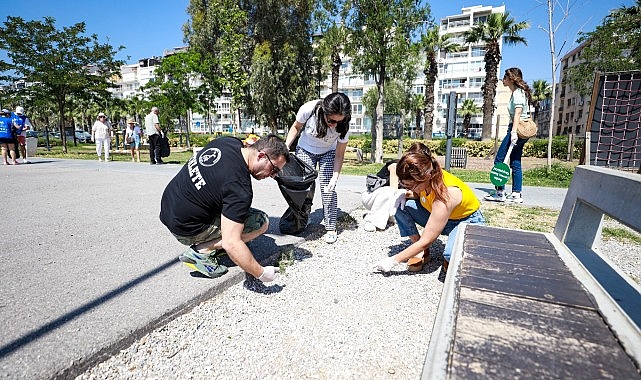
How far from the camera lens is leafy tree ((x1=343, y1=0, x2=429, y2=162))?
12.3 meters

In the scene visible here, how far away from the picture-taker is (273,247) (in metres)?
3.24

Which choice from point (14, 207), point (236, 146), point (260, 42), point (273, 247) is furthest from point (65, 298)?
point (260, 42)

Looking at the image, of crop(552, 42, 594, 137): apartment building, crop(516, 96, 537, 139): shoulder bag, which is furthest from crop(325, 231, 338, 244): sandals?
crop(552, 42, 594, 137): apartment building

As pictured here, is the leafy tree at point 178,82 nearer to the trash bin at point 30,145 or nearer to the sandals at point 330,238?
the trash bin at point 30,145

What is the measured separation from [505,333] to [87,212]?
4.94 meters

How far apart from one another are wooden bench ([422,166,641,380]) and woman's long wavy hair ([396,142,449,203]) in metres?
0.45

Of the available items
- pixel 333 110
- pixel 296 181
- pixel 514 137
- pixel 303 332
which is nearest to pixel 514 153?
pixel 514 137

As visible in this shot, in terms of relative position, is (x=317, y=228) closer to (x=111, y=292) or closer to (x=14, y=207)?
(x=111, y=292)

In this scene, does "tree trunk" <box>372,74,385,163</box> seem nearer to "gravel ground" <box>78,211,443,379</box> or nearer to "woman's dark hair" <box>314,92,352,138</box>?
"woman's dark hair" <box>314,92,352,138</box>

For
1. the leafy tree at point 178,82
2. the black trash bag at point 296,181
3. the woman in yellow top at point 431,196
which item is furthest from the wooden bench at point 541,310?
the leafy tree at point 178,82

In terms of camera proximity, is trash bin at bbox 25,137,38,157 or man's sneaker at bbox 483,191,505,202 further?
trash bin at bbox 25,137,38,157

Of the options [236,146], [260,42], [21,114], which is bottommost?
[236,146]

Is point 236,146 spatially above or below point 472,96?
below

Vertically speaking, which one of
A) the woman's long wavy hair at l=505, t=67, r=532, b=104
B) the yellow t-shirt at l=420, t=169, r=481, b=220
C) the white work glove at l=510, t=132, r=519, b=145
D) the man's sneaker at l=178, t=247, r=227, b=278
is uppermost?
the woman's long wavy hair at l=505, t=67, r=532, b=104
